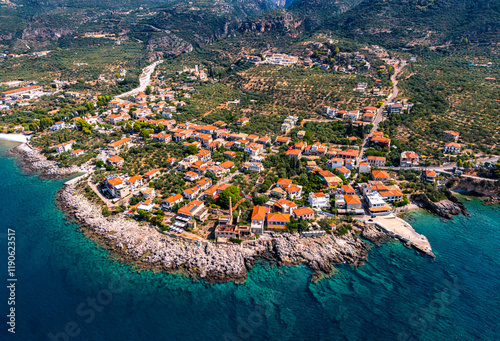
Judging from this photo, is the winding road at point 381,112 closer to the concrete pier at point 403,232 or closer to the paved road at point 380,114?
the paved road at point 380,114

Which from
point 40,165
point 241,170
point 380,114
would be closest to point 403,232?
point 241,170

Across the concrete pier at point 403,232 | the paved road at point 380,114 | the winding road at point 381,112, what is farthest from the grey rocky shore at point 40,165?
the winding road at point 381,112

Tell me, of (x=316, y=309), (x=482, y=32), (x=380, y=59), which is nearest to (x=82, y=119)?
(x=316, y=309)

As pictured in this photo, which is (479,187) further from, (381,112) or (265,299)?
(265,299)

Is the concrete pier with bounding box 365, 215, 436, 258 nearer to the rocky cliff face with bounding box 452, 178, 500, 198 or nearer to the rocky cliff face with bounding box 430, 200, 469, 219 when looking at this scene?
the rocky cliff face with bounding box 430, 200, 469, 219

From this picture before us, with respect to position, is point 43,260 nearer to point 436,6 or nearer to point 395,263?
point 395,263

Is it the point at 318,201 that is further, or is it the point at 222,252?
the point at 318,201
